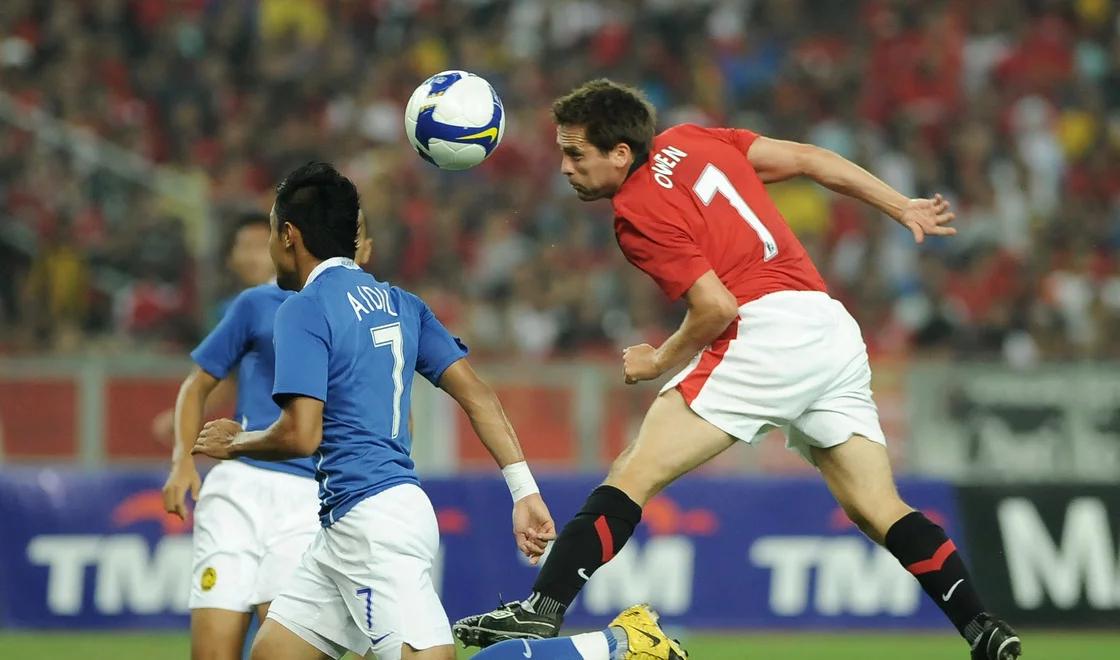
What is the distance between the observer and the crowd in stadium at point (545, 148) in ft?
46.2

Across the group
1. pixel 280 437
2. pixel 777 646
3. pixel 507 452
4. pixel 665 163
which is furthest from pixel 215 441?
pixel 777 646

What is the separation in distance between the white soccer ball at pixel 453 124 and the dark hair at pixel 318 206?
1.17m

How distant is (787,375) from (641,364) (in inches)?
21.2

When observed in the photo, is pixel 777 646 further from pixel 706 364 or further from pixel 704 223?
pixel 704 223

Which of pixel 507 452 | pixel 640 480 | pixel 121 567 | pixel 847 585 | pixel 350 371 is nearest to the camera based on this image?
pixel 350 371

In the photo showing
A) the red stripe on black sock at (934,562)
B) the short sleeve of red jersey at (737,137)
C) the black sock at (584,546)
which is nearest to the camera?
the black sock at (584,546)

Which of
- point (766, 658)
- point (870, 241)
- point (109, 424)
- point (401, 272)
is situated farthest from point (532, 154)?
point (766, 658)

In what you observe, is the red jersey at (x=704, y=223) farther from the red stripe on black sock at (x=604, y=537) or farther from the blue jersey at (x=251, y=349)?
the blue jersey at (x=251, y=349)

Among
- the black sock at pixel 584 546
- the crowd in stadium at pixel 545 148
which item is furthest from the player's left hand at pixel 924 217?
the crowd in stadium at pixel 545 148

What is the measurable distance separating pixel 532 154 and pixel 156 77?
379cm

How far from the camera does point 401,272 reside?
14969 millimetres

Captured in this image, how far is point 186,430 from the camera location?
6.57 m

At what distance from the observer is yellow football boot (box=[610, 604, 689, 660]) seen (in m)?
5.57

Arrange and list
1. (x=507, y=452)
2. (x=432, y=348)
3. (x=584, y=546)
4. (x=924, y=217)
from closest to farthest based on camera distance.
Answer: (x=432, y=348) < (x=507, y=452) < (x=584, y=546) < (x=924, y=217)
